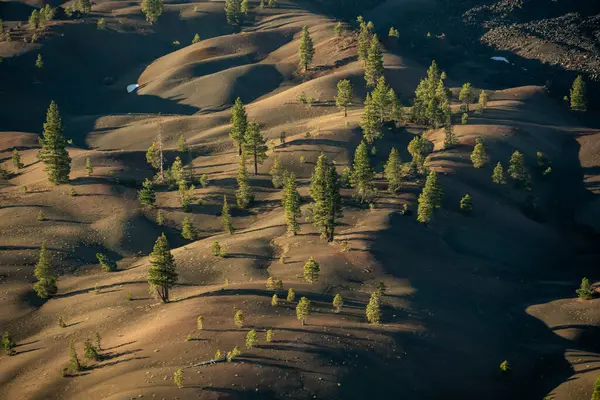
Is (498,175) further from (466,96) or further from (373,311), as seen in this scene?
(373,311)

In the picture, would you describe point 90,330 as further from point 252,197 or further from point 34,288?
point 252,197

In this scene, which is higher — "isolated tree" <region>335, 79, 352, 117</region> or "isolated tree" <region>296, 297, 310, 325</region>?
"isolated tree" <region>335, 79, 352, 117</region>

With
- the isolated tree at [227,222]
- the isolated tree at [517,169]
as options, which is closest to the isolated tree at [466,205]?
the isolated tree at [517,169]

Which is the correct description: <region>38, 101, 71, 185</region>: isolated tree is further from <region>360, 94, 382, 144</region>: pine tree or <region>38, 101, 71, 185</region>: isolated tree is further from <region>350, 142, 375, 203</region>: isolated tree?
<region>360, 94, 382, 144</region>: pine tree

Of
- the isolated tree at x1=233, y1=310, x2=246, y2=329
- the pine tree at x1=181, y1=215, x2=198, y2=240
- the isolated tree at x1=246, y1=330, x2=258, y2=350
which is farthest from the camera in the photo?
the pine tree at x1=181, y1=215, x2=198, y2=240

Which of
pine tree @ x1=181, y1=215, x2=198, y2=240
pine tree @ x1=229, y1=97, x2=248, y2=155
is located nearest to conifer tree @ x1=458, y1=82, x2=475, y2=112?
pine tree @ x1=229, y1=97, x2=248, y2=155

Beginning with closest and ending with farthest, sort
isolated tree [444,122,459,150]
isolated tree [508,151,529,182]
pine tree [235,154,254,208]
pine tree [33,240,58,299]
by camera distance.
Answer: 1. pine tree [33,240,58,299]
2. pine tree [235,154,254,208]
3. isolated tree [508,151,529,182]
4. isolated tree [444,122,459,150]
